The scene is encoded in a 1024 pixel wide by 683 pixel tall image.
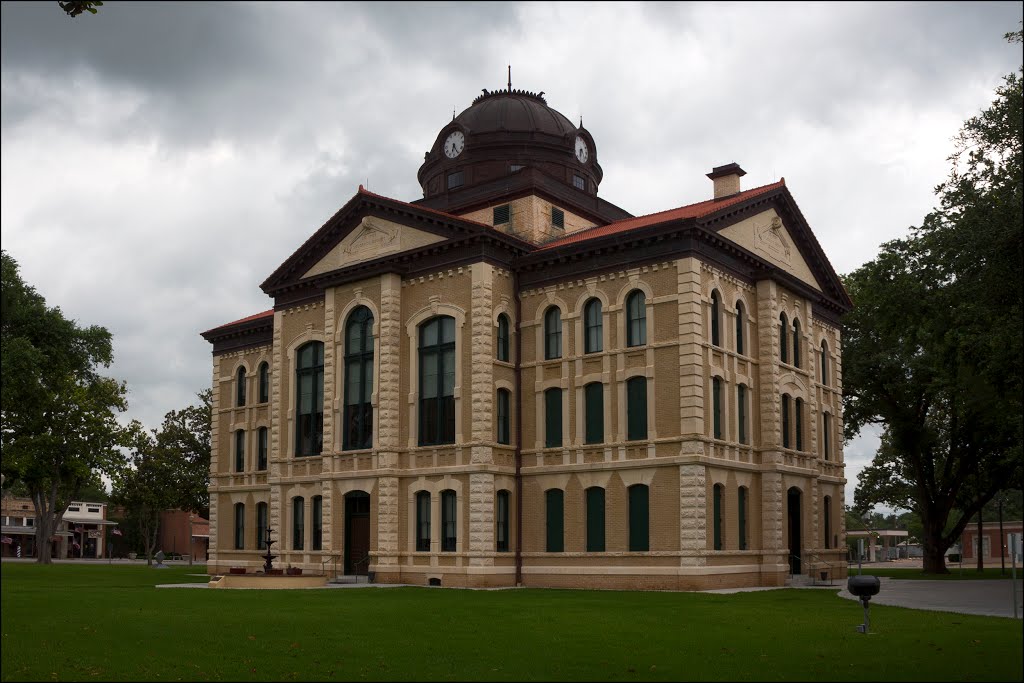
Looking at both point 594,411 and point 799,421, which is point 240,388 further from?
point 799,421

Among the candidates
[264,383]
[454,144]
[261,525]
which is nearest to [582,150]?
[454,144]

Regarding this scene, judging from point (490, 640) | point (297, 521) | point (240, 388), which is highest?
point (240, 388)

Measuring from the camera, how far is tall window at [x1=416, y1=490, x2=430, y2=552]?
128 feet

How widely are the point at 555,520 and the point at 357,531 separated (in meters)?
7.58

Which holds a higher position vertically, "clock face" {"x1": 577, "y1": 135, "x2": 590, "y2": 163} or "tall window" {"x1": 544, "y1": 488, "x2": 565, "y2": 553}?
"clock face" {"x1": 577, "y1": 135, "x2": 590, "y2": 163}

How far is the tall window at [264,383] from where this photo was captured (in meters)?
50.9

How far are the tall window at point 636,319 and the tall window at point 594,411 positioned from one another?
1.91 metres

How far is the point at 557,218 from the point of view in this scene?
43.9 meters

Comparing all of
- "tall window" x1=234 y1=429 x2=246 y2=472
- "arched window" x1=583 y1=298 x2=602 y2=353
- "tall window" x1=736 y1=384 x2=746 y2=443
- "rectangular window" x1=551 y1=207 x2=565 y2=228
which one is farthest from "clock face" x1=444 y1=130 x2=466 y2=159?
"tall window" x1=736 y1=384 x2=746 y2=443

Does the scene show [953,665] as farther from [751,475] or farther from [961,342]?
[751,475]

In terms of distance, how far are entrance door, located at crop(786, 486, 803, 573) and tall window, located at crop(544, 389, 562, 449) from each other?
345 inches

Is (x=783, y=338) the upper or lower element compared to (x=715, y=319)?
lower

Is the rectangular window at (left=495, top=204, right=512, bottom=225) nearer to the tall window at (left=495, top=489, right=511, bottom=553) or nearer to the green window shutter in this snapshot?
the tall window at (left=495, top=489, right=511, bottom=553)

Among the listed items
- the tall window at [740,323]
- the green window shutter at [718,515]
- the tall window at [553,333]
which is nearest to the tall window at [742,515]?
the green window shutter at [718,515]
